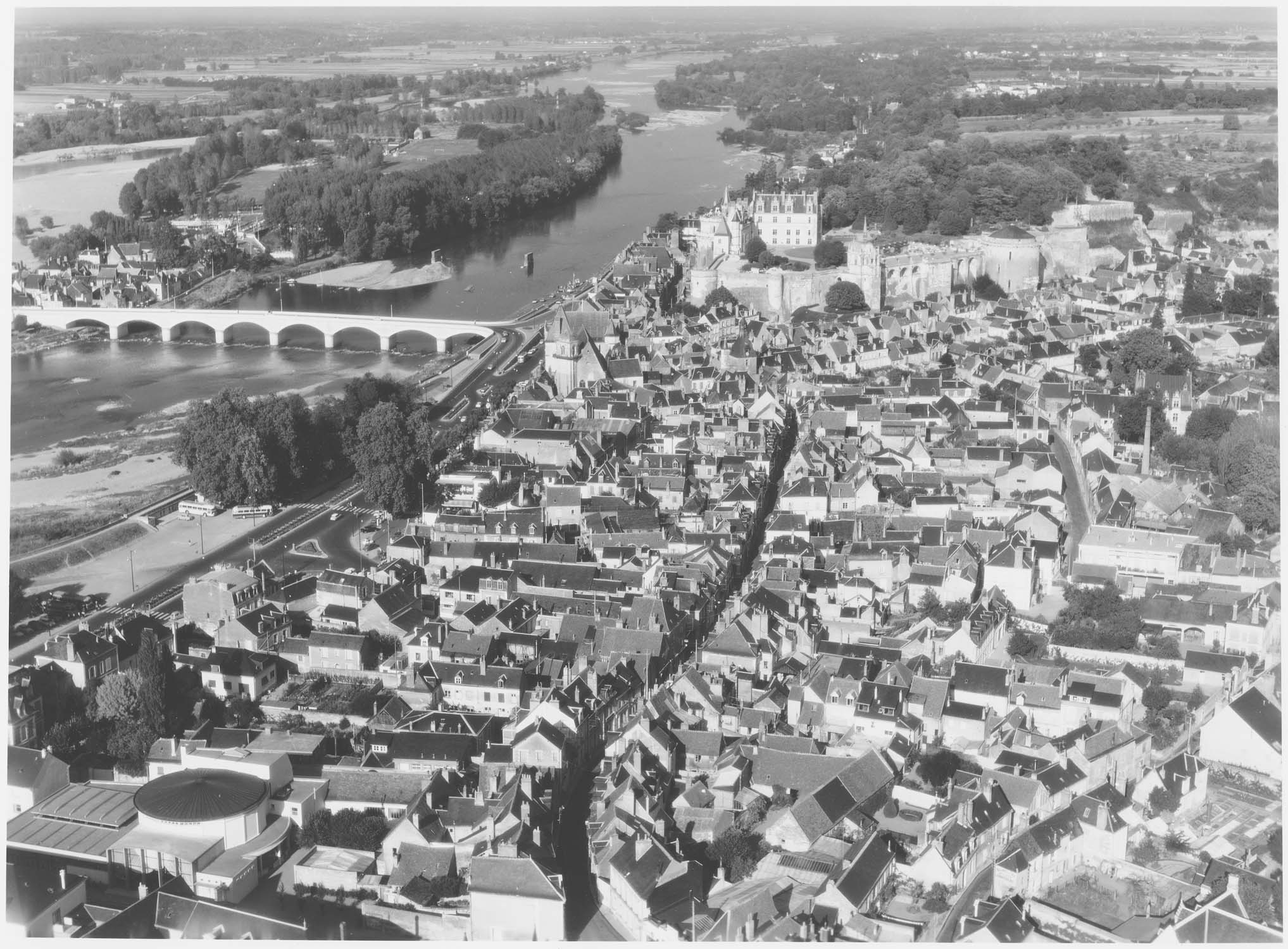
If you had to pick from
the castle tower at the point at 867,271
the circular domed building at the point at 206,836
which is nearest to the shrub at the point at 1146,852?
the circular domed building at the point at 206,836

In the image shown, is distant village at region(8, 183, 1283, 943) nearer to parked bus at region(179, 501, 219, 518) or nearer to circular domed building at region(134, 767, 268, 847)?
circular domed building at region(134, 767, 268, 847)

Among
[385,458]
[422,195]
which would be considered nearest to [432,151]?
[422,195]

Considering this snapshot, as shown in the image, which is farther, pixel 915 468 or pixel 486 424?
pixel 486 424

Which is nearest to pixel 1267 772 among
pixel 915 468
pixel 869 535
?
pixel 869 535

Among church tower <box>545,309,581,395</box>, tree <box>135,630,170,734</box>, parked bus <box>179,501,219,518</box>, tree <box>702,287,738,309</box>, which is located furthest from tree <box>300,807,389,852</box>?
tree <box>702,287,738,309</box>

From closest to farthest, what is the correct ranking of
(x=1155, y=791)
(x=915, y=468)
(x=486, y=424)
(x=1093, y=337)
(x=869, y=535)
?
1. (x=1155, y=791)
2. (x=869, y=535)
3. (x=915, y=468)
4. (x=486, y=424)
5. (x=1093, y=337)

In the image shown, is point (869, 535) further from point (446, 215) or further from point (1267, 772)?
point (446, 215)

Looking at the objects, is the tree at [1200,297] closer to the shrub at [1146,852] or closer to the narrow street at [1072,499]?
the narrow street at [1072,499]

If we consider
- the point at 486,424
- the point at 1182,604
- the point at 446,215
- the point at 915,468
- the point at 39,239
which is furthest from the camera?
the point at 446,215
